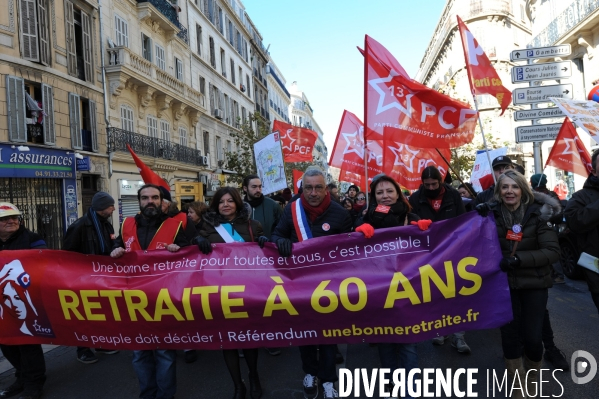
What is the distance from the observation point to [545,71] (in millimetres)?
8305

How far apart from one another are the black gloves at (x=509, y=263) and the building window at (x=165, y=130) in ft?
68.3

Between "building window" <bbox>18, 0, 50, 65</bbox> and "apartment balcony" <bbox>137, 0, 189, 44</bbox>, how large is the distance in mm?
6271

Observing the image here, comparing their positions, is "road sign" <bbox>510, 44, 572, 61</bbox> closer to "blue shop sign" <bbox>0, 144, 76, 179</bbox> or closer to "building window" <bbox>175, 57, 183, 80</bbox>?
"blue shop sign" <bbox>0, 144, 76, 179</bbox>

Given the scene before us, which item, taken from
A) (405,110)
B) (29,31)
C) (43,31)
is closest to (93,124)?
(43,31)

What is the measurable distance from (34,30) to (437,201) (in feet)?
46.3

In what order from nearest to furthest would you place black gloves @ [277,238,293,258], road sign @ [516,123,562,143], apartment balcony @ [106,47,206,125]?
black gloves @ [277,238,293,258] → road sign @ [516,123,562,143] → apartment balcony @ [106,47,206,125]

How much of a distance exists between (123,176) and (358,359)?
15.9 meters

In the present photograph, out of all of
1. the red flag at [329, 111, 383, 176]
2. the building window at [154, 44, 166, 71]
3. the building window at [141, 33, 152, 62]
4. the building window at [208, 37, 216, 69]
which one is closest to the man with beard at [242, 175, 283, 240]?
the red flag at [329, 111, 383, 176]

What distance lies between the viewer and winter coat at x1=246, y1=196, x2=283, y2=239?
5680mm

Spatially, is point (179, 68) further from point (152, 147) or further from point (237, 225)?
point (237, 225)

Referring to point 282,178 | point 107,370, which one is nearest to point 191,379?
point 107,370

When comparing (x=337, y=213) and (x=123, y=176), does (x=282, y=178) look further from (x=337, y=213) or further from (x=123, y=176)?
(x=123, y=176)

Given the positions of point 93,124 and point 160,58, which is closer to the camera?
point 93,124

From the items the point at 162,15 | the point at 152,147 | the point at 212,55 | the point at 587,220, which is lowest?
the point at 587,220
